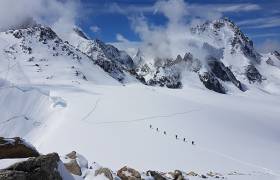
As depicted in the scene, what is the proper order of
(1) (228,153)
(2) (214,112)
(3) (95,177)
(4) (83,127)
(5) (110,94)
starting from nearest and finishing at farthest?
(3) (95,177) → (1) (228,153) → (4) (83,127) → (2) (214,112) → (5) (110,94)

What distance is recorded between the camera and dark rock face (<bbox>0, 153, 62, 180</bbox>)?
14.0m

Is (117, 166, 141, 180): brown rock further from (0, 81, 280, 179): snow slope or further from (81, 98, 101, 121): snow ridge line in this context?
(81, 98, 101, 121): snow ridge line

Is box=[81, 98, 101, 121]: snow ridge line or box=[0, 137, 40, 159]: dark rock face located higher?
box=[0, 137, 40, 159]: dark rock face

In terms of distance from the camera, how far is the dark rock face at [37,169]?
1398 centimetres

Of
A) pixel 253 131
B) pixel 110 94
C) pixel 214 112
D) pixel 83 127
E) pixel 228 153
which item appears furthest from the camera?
pixel 110 94

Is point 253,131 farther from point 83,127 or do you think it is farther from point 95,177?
point 95,177

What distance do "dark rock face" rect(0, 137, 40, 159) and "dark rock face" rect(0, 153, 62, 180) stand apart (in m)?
1.74

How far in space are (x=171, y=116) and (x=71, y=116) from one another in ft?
46.2

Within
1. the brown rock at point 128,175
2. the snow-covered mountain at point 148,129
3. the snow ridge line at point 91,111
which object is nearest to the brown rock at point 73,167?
the snow-covered mountain at point 148,129

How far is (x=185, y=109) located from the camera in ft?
224

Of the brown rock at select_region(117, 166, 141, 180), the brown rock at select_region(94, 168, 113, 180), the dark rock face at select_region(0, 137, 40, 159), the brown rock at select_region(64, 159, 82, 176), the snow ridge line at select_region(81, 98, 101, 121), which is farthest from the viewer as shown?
the snow ridge line at select_region(81, 98, 101, 121)

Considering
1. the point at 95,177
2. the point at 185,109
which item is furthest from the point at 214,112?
the point at 95,177

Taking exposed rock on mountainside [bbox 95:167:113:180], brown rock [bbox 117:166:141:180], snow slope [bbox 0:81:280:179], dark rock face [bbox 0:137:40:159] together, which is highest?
dark rock face [bbox 0:137:40:159]

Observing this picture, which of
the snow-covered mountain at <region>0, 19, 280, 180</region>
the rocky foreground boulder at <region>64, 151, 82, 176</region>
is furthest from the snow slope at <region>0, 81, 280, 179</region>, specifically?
the rocky foreground boulder at <region>64, 151, 82, 176</region>
